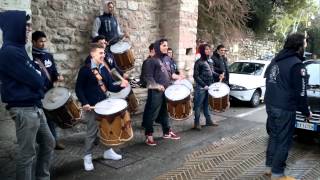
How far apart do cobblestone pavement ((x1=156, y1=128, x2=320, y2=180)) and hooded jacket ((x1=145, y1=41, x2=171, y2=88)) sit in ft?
4.61

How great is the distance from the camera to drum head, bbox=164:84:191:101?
23.1 feet

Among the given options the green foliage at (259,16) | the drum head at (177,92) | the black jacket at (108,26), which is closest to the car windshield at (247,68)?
the black jacket at (108,26)

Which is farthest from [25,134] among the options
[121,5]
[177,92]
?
[121,5]

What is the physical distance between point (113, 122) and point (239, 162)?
2.27m

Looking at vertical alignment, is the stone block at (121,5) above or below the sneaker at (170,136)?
above

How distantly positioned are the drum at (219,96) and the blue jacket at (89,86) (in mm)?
3020

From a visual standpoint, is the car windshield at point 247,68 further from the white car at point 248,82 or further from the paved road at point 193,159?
the paved road at point 193,159

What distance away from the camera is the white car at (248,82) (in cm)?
1164

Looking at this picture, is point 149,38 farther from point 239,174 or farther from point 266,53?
point 266,53

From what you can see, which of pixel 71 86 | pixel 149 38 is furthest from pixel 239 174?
pixel 149 38

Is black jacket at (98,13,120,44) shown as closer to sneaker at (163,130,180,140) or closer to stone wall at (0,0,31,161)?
sneaker at (163,130,180,140)

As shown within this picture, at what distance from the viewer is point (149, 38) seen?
1076 centimetres

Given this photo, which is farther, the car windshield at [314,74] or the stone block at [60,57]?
the stone block at [60,57]

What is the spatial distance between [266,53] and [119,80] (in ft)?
53.7
